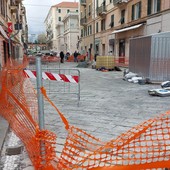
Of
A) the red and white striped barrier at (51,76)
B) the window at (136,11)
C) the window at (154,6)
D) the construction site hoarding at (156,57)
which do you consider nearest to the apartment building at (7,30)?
the red and white striped barrier at (51,76)

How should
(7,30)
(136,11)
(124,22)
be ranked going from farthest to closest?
(124,22) < (136,11) < (7,30)

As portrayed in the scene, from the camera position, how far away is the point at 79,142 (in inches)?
88.4

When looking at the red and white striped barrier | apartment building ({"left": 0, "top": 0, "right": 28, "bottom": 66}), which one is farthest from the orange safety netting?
apartment building ({"left": 0, "top": 0, "right": 28, "bottom": 66})

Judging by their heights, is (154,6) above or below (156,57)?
above

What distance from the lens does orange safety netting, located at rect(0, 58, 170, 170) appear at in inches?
74.3

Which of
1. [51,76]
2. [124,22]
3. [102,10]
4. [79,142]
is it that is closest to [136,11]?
[124,22]

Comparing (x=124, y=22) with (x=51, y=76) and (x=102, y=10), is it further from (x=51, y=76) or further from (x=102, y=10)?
(x=51, y=76)

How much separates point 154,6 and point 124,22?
5.96m

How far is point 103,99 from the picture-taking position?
673 cm

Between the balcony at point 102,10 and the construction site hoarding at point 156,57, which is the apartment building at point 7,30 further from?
the balcony at point 102,10

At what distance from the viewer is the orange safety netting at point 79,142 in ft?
6.19

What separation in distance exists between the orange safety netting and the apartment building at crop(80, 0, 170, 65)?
1450cm

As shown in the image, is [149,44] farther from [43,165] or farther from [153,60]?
[43,165]

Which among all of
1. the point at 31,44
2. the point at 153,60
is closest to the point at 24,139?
the point at 153,60
